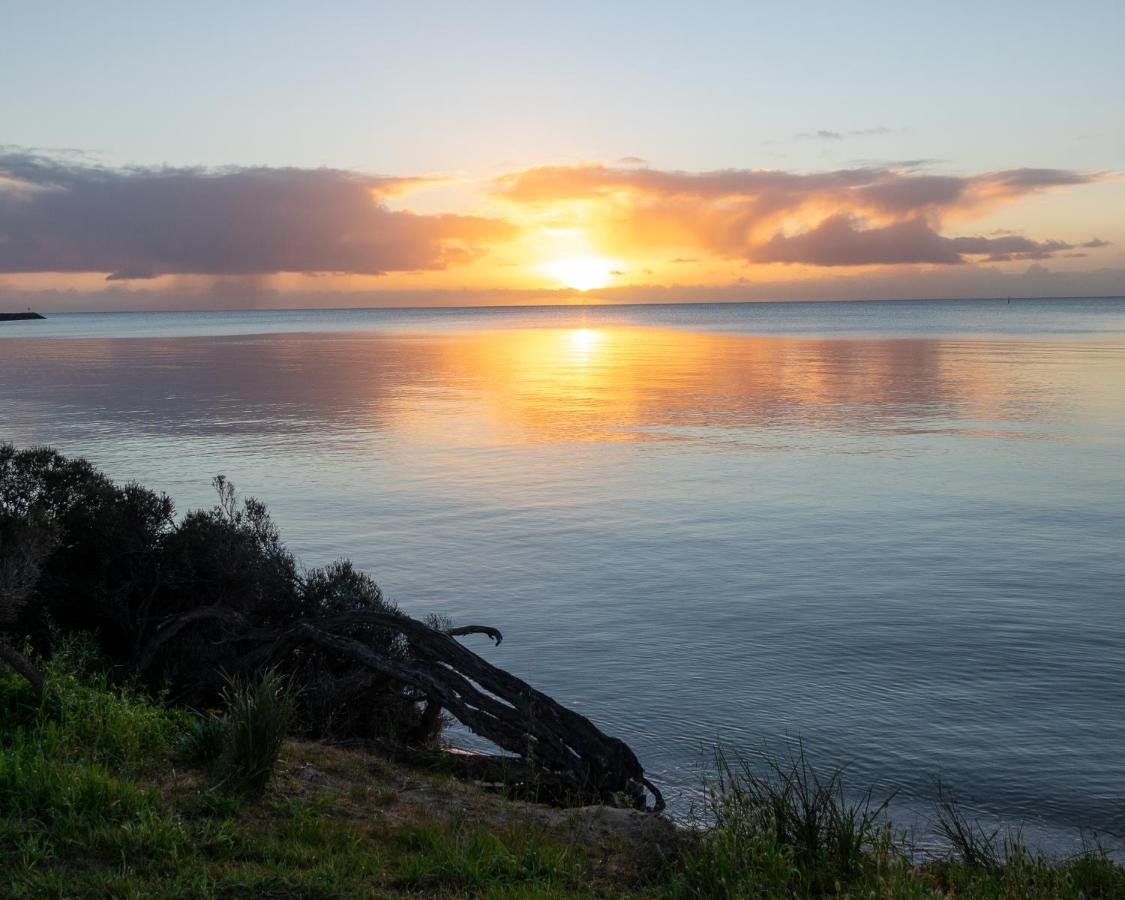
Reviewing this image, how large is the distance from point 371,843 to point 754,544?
42.2 ft

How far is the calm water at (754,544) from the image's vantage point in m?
10.8

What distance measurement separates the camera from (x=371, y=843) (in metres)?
6.63

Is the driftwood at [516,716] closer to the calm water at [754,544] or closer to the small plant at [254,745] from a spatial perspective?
the calm water at [754,544]

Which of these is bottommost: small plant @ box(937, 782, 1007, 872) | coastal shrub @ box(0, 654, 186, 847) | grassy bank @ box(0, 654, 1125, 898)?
small plant @ box(937, 782, 1007, 872)

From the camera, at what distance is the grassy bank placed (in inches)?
233

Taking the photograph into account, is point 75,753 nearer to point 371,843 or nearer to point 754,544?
point 371,843

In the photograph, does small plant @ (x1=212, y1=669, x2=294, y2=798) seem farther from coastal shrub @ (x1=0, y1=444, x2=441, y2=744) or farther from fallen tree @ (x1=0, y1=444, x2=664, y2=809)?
coastal shrub @ (x1=0, y1=444, x2=441, y2=744)

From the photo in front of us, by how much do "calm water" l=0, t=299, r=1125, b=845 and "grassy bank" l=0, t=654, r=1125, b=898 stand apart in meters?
2.36

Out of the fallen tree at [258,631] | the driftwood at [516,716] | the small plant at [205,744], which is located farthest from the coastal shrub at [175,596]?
the small plant at [205,744]

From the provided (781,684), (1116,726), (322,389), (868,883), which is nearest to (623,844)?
(868,883)

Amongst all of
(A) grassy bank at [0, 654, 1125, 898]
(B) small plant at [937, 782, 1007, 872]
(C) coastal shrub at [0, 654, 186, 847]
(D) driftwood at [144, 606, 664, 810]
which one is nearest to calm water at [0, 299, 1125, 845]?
(B) small plant at [937, 782, 1007, 872]

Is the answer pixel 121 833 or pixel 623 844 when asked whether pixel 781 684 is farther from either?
pixel 121 833

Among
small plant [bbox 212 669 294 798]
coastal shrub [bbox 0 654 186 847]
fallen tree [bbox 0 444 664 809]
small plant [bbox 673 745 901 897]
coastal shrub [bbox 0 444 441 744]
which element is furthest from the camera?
coastal shrub [bbox 0 444 441 744]

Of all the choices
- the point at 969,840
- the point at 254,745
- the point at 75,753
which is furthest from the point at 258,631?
the point at 969,840
